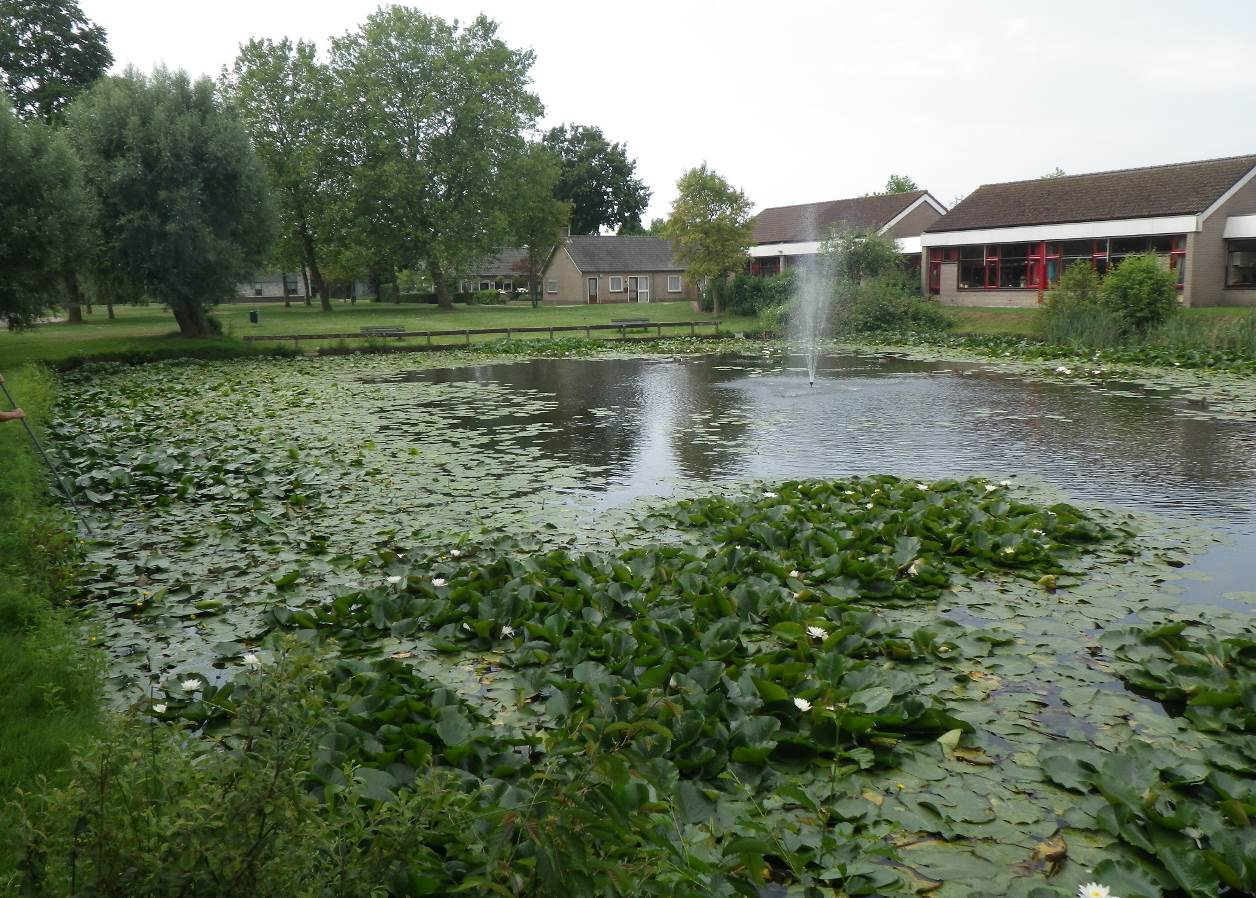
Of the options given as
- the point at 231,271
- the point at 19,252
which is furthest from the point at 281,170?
A: the point at 19,252

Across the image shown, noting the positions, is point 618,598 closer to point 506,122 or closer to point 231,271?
point 231,271

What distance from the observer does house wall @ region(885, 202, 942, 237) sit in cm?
4812

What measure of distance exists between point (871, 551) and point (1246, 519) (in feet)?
12.8

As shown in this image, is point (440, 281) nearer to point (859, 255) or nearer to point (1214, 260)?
point (859, 255)

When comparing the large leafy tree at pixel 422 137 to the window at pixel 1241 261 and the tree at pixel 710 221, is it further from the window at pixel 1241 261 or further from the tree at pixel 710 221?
the window at pixel 1241 261

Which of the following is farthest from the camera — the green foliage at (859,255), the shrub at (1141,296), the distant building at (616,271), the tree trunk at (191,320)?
the distant building at (616,271)

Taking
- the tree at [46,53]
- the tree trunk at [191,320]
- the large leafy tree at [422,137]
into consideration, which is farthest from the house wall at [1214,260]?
the tree at [46,53]

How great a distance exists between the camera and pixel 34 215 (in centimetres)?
2228

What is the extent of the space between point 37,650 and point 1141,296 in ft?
89.2

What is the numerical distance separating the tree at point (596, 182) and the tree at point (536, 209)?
11.2 metres

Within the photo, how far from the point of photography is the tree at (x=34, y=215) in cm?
2181

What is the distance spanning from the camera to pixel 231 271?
29734 mm

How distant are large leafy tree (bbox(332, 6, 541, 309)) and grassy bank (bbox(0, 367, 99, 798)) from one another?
134 ft

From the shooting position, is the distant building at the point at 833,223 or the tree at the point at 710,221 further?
the distant building at the point at 833,223
